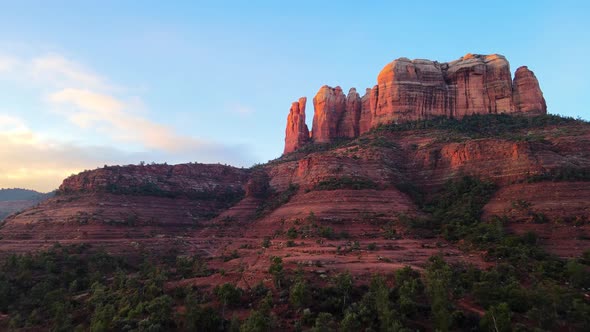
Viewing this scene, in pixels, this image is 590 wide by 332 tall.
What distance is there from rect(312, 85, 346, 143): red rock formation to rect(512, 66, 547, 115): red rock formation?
3481 centimetres

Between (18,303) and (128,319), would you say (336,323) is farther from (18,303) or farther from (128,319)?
(18,303)

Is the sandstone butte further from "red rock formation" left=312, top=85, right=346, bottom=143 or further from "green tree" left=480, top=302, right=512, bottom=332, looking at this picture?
"green tree" left=480, top=302, right=512, bottom=332

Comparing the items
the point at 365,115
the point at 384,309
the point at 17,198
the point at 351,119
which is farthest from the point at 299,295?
the point at 17,198

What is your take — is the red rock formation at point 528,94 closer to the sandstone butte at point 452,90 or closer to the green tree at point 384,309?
the sandstone butte at point 452,90

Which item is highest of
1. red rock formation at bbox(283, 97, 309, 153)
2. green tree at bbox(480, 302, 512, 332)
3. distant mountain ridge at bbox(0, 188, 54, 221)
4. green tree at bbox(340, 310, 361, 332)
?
red rock formation at bbox(283, 97, 309, 153)

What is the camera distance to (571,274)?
26.3m

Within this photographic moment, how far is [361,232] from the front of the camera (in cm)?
4269

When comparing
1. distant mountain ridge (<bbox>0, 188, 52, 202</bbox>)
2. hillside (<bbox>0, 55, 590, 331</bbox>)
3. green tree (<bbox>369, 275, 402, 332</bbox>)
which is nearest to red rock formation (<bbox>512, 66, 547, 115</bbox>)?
hillside (<bbox>0, 55, 590, 331</bbox>)

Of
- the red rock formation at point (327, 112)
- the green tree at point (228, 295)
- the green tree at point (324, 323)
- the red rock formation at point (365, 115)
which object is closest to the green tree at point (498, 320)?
the green tree at point (324, 323)

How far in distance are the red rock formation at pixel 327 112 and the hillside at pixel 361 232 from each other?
13.1 ft

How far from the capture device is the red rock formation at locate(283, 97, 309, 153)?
92750 millimetres

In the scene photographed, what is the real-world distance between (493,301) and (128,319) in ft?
72.0

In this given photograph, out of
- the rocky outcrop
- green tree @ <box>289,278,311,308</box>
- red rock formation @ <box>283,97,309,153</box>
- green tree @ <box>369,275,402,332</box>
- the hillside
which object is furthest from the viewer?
red rock formation @ <box>283,97,309,153</box>

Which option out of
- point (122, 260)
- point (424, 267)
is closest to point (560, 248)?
point (424, 267)
